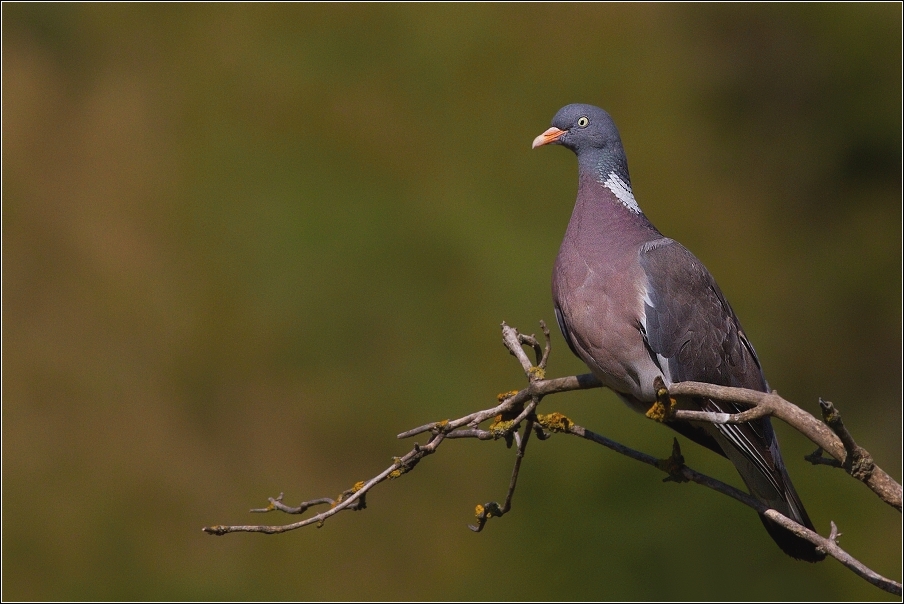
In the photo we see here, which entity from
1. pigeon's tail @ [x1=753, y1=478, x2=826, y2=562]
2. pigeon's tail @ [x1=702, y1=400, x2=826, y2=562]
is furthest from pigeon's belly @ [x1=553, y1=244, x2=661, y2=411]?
pigeon's tail @ [x1=753, y1=478, x2=826, y2=562]

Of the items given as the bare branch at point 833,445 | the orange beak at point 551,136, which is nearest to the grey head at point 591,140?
the orange beak at point 551,136

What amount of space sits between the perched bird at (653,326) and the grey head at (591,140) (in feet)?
0.28

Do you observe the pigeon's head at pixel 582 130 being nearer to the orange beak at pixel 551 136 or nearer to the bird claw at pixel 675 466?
the orange beak at pixel 551 136

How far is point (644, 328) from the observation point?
11.0 feet

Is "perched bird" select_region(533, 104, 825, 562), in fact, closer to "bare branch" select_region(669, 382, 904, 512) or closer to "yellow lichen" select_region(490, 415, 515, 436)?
"yellow lichen" select_region(490, 415, 515, 436)

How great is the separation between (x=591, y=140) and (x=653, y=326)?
0.87 meters

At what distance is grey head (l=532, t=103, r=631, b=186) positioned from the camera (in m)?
3.82

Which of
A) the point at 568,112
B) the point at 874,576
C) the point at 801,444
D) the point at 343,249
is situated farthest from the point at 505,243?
the point at 874,576

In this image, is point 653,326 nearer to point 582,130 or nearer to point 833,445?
point 582,130

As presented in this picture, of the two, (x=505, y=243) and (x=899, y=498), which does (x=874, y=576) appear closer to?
(x=899, y=498)

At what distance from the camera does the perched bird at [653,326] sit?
3359 mm

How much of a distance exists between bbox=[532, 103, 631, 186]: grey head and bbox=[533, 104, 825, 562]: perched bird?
0.09m

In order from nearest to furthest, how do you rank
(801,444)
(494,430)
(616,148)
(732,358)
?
1. (494,430)
2. (732,358)
3. (616,148)
4. (801,444)

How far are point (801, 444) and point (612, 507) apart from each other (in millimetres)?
2272
